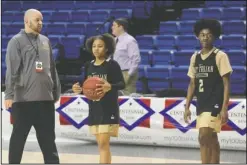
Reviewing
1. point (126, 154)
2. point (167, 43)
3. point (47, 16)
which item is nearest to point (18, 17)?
point (47, 16)

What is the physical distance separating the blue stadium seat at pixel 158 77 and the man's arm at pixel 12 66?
7.53m

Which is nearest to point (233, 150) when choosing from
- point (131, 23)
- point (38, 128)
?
point (38, 128)

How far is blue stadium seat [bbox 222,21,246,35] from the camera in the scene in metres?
13.9

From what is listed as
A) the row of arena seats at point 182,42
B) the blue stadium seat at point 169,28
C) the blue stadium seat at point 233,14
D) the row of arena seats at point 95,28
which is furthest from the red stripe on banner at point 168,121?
the blue stadium seat at point 233,14

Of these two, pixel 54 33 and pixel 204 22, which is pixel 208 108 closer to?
pixel 204 22

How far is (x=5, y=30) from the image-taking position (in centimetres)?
1548

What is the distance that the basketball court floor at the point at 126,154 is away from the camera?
7.21 meters

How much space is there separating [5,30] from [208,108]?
10.9 metres

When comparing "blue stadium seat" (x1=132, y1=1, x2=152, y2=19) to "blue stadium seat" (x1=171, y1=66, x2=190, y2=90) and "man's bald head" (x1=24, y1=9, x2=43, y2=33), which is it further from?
"man's bald head" (x1=24, y1=9, x2=43, y2=33)

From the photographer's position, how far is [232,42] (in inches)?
528

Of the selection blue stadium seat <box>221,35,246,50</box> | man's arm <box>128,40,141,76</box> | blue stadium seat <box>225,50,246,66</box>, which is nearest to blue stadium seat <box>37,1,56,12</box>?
blue stadium seat <box>221,35,246,50</box>

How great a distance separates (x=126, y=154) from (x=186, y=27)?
729cm

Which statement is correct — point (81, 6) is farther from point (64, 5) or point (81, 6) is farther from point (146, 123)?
point (146, 123)

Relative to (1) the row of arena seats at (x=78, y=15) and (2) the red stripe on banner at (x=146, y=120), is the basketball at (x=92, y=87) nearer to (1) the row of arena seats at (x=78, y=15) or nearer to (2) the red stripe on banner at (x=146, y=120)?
(2) the red stripe on banner at (x=146, y=120)
